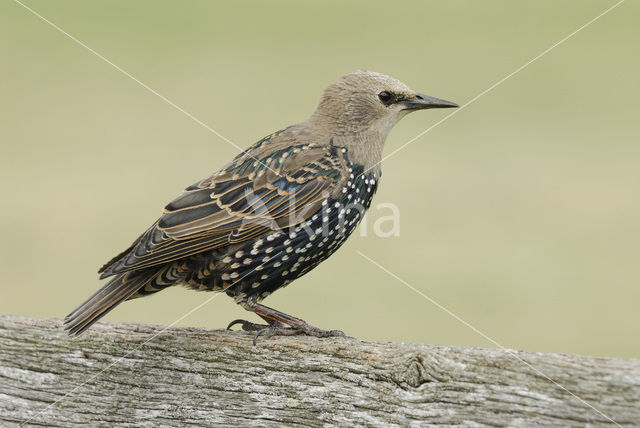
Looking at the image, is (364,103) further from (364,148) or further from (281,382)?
(281,382)

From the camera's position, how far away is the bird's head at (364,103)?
17.3ft

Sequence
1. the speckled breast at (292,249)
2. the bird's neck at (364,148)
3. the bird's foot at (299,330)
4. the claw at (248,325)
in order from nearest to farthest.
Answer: the bird's foot at (299,330), the speckled breast at (292,249), the claw at (248,325), the bird's neck at (364,148)

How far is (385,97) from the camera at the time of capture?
210 inches

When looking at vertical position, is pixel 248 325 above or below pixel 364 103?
below

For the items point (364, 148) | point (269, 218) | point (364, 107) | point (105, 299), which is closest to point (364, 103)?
point (364, 107)

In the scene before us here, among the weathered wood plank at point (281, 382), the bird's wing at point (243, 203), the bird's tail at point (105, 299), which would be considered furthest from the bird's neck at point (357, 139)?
the weathered wood plank at point (281, 382)

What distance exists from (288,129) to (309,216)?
693 millimetres

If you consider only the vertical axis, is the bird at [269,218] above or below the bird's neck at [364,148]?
below

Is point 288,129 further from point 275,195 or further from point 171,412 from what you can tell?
point 171,412

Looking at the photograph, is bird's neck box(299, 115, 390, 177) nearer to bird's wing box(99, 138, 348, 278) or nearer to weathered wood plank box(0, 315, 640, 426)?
bird's wing box(99, 138, 348, 278)

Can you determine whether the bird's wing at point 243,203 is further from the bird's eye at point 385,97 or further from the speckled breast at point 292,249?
the bird's eye at point 385,97

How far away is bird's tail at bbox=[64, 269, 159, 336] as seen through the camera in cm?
389

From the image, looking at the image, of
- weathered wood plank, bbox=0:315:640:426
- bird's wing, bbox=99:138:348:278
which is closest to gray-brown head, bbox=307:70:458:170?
bird's wing, bbox=99:138:348:278

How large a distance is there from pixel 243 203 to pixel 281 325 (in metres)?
0.71
